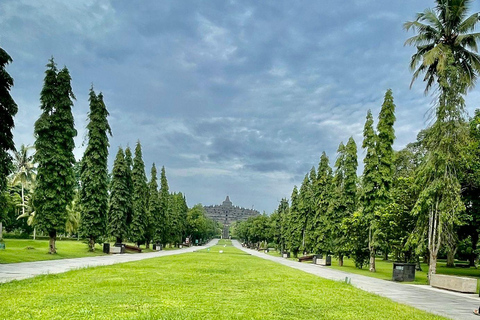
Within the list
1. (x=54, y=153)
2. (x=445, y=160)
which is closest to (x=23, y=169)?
(x=54, y=153)

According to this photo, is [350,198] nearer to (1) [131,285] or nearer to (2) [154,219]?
(1) [131,285]

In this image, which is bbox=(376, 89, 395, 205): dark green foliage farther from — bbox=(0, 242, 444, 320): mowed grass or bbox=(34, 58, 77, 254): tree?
bbox=(34, 58, 77, 254): tree

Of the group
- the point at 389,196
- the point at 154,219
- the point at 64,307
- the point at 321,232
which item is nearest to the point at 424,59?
the point at 389,196

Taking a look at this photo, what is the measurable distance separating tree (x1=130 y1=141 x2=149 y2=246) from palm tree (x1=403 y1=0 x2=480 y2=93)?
123ft

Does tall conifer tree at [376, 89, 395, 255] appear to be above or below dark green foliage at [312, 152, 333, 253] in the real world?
above

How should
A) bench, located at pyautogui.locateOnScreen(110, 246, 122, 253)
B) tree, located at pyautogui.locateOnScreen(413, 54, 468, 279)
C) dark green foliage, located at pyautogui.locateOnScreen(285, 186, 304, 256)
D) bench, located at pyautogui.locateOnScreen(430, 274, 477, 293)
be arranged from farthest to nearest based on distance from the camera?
dark green foliage, located at pyautogui.locateOnScreen(285, 186, 304, 256)
bench, located at pyautogui.locateOnScreen(110, 246, 122, 253)
tree, located at pyautogui.locateOnScreen(413, 54, 468, 279)
bench, located at pyautogui.locateOnScreen(430, 274, 477, 293)

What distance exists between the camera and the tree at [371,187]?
2755cm

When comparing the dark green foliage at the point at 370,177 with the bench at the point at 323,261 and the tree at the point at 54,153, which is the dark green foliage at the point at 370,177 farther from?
the tree at the point at 54,153

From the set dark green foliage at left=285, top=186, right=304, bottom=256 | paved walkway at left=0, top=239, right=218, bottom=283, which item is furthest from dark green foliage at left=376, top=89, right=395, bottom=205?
dark green foliage at left=285, top=186, right=304, bottom=256

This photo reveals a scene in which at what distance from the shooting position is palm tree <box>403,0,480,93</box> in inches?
742

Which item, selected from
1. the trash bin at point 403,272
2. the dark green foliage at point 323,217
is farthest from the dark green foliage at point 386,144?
the dark green foliage at point 323,217

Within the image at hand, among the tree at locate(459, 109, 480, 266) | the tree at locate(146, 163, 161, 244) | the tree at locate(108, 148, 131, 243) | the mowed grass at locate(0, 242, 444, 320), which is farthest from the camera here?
the tree at locate(146, 163, 161, 244)

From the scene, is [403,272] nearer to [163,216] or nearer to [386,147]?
[386,147]

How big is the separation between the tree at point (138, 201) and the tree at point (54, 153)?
1773cm
